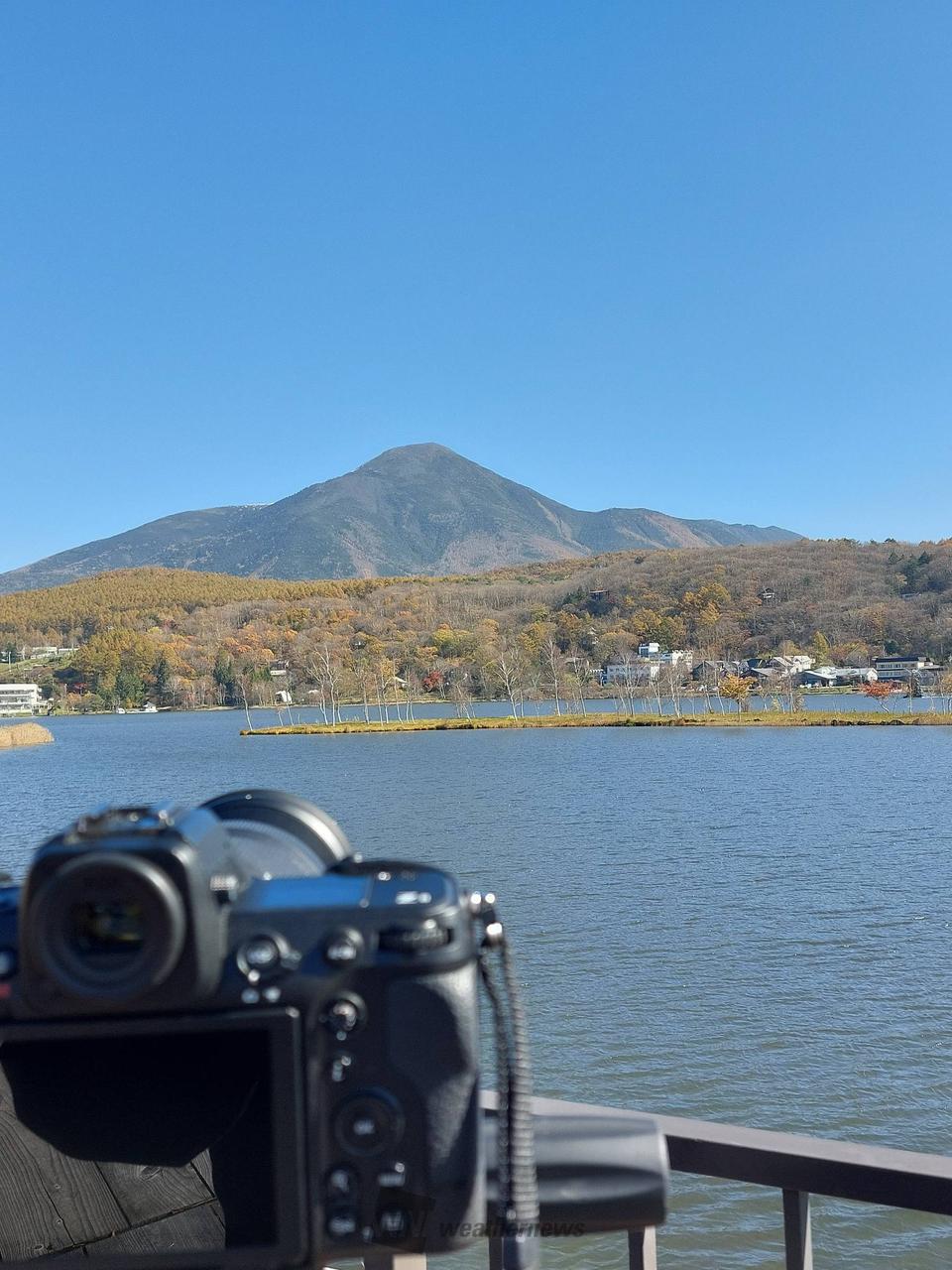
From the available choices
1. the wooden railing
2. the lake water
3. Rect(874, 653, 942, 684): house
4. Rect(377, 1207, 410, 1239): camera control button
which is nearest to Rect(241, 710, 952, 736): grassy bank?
Rect(874, 653, 942, 684): house

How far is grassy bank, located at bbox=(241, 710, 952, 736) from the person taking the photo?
4628 centimetres

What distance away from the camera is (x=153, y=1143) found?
2.23 feet

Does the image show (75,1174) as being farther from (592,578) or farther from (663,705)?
(592,578)

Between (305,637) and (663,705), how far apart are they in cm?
2874

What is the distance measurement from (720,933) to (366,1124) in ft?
36.0

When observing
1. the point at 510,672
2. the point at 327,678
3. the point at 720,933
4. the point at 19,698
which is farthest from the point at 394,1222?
the point at 19,698

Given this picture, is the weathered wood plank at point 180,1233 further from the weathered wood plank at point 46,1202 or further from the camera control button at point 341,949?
the camera control button at point 341,949

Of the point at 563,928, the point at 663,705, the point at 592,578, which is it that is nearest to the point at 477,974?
the point at 563,928

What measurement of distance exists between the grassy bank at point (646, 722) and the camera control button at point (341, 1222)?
4706 cm

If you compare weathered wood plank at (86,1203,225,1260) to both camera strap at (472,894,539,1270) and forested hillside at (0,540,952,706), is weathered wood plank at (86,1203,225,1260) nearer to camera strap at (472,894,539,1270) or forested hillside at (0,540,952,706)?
camera strap at (472,894,539,1270)

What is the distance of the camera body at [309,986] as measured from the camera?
564 mm

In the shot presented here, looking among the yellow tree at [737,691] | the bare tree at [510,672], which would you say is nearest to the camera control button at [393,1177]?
the yellow tree at [737,691]

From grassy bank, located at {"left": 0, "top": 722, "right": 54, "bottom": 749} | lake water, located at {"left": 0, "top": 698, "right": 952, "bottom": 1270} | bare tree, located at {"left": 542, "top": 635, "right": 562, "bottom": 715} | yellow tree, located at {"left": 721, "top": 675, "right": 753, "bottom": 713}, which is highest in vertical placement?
bare tree, located at {"left": 542, "top": 635, "right": 562, "bottom": 715}

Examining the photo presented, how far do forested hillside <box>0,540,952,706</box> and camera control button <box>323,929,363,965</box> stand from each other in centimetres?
6812
